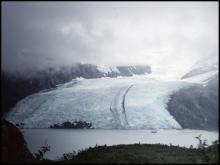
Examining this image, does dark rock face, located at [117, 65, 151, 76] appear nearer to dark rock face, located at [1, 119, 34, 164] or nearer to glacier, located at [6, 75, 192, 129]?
glacier, located at [6, 75, 192, 129]

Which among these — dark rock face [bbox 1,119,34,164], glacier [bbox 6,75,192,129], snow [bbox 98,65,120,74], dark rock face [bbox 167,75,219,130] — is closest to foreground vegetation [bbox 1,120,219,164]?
dark rock face [bbox 1,119,34,164]

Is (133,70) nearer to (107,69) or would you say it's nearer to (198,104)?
(107,69)

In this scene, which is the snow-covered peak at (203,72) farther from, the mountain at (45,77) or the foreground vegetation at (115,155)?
the foreground vegetation at (115,155)

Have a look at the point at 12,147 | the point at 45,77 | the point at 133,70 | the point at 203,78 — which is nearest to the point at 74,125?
the point at 203,78

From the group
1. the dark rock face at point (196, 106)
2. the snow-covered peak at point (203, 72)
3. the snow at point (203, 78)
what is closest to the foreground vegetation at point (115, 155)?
the dark rock face at point (196, 106)

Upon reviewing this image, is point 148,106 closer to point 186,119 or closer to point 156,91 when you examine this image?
point 156,91

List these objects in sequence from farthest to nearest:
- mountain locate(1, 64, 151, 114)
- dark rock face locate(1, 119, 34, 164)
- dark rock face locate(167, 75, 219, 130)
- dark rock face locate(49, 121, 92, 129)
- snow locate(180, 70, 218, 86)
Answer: mountain locate(1, 64, 151, 114) → snow locate(180, 70, 218, 86) → dark rock face locate(167, 75, 219, 130) → dark rock face locate(49, 121, 92, 129) → dark rock face locate(1, 119, 34, 164)
